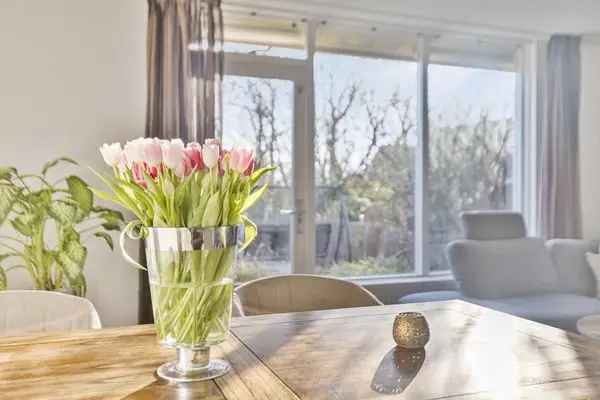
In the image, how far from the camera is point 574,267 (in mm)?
3992

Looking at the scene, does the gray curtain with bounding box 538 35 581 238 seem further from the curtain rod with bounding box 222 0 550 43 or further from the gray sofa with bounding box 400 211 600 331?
the gray sofa with bounding box 400 211 600 331

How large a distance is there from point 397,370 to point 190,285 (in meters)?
0.48

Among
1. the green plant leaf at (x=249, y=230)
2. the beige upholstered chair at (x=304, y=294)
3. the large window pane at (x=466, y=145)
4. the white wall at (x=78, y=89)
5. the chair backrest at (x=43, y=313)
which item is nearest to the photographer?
the green plant leaf at (x=249, y=230)

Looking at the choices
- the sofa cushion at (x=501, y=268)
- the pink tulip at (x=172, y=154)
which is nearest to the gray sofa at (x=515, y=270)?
the sofa cushion at (x=501, y=268)

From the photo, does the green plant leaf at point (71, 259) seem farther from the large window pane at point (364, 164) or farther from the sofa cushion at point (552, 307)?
the sofa cushion at point (552, 307)

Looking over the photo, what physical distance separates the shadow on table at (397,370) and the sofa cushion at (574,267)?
323cm

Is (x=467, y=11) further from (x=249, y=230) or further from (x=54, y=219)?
(x=249, y=230)

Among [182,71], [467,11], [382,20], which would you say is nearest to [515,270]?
[467,11]

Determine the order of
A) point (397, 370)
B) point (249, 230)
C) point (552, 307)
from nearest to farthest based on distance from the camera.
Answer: point (397, 370) → point (249, 230) → point (552, 307)

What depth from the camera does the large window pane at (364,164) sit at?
13.6 ft


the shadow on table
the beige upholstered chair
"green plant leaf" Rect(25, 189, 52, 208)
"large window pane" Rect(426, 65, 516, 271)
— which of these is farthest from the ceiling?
the shadow on table

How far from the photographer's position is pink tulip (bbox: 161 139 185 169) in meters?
0.98

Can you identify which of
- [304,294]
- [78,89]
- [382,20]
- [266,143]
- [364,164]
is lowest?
[304,294]

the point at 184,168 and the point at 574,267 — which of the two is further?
the point at 574,267
